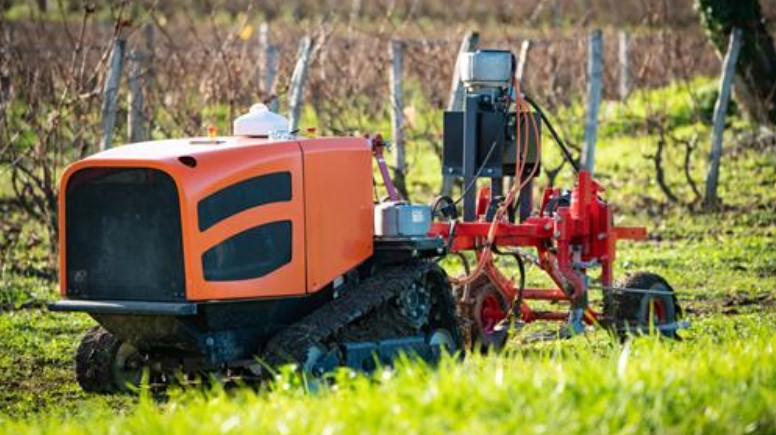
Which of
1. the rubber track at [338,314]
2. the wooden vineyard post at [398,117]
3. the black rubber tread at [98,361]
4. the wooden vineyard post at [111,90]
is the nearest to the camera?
the rubber track at [338,314]

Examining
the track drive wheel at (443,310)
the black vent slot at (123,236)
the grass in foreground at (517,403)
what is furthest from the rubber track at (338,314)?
the grass in foreground at (517,403)

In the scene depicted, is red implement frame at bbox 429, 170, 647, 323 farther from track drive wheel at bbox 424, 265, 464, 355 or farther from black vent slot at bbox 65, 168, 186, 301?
black vent slot at bbox 65, 168, 186, 301

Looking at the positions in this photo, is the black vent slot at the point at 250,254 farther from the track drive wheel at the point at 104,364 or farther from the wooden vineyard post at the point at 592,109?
the wooden vineyard post at the point at 592,109

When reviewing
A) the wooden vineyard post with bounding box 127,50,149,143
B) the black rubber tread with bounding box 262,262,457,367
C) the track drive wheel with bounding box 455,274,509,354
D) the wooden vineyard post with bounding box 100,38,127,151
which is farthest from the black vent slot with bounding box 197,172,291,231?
the wooden vineyard post with bounding box 127,50,149,143

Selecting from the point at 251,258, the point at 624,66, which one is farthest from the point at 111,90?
the point at 624,66

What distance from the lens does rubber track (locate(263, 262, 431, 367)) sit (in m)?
8.36

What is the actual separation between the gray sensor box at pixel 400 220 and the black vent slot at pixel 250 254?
35.9 inches

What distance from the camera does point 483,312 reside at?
10.5 meters

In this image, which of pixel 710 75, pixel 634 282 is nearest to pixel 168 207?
pixel 634 282

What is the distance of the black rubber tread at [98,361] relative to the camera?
29.5ft

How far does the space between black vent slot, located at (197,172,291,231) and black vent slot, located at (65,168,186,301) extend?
0.14 meters

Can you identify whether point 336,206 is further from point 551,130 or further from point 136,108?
point 136,108

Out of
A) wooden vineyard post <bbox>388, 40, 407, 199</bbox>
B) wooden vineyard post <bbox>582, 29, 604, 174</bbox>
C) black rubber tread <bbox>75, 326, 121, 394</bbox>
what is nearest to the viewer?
black rubber tread <bbox>75, 326, 121, 394</bbox>

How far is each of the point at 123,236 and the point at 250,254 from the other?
0.62 m
